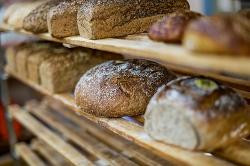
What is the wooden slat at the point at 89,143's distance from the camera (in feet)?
6.12

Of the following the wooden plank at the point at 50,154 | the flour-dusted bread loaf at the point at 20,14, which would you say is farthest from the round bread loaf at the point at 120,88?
the wooden plank at the point at 50,154

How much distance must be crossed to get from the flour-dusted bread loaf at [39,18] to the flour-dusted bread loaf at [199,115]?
0.99 meters

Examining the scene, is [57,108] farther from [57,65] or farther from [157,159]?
[157,159]

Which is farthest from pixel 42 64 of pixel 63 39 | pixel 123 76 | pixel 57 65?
pixel 123 76

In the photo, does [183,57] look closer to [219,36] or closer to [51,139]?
[219,36]

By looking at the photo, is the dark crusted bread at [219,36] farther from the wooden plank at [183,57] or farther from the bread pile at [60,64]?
the bread pile at [60,64]

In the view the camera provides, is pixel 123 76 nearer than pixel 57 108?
Yes

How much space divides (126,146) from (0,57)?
1504 millimetres

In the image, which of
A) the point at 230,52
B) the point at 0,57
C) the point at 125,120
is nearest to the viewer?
the point at 230,52

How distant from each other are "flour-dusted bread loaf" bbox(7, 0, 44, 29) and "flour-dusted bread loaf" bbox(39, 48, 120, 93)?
0.29 metres

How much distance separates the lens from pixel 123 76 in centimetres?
153

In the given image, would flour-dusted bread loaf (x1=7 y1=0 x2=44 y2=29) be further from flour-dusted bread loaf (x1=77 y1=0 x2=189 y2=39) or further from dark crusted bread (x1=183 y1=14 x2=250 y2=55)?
dark crusted bread (x1=183 y1=14 x2=250 y2=55)

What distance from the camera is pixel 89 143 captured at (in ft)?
7.13

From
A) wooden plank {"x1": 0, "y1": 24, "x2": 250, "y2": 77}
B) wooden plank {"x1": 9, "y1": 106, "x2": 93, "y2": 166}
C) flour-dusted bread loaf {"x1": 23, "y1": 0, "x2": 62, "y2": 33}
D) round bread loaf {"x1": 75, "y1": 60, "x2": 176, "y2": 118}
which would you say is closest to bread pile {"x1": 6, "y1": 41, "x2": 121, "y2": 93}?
flour-dusted bread loaf {"x1": 23, "y1": 0, "x2": 62, "y2": 33}
